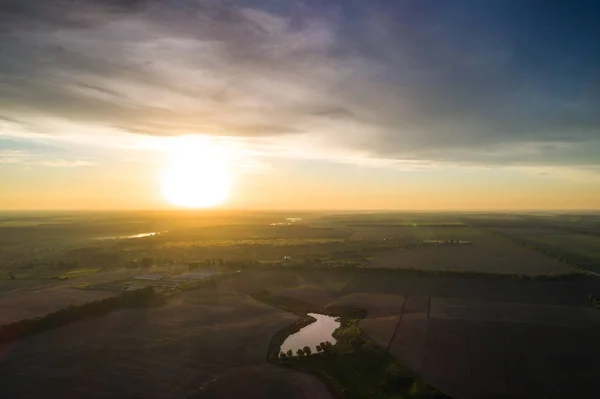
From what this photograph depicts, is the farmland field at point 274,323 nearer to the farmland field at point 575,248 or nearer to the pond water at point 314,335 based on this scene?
the pond water at point 314,335

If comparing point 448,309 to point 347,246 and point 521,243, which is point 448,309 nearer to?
point 347,246

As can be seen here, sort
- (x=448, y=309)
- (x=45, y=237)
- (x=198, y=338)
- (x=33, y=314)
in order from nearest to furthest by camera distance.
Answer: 1. (x=198, y=338)
2. (x=33, y=314)
3. (x=448, y=309)
4. (x=45, y=237)

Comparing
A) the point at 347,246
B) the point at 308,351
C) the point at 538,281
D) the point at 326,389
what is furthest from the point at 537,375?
the point at 347,246

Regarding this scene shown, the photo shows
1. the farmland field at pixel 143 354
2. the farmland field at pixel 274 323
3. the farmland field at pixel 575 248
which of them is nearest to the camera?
the farmland field at pixel 143 354

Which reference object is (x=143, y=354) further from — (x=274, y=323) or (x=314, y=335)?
(x=314, y=335)

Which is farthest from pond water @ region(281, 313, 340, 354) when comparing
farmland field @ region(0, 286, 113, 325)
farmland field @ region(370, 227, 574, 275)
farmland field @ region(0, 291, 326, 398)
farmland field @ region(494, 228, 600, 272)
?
farmland field @ region(494, 228, 600, 272)

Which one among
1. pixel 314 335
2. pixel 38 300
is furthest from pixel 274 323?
pixel 38 300

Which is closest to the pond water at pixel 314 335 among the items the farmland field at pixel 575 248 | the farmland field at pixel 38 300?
the farmland field at pixel 38 300

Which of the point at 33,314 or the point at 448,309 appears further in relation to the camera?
the point at 448,309
